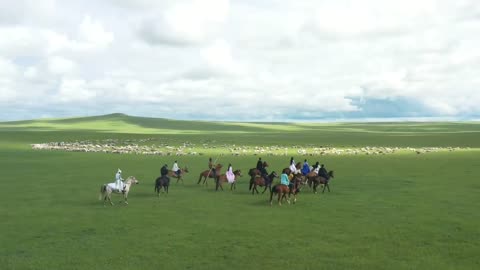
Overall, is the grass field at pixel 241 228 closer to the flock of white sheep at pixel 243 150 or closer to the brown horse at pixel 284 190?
the brown horse at pixel 284 190

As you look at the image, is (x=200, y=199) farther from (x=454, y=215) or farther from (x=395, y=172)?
(x=395, y=172)

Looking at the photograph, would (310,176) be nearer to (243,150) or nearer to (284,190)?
(284,190)

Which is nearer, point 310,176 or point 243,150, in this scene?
point 310,176

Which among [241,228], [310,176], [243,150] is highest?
[310,176]

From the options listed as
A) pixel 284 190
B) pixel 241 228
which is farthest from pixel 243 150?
pixel 241 228

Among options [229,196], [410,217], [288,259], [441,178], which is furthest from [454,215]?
[441,178]

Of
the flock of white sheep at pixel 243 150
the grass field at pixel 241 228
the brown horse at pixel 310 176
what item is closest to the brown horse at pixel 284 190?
the grass field at pixel 241 228

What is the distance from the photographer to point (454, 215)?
2005 centimetres

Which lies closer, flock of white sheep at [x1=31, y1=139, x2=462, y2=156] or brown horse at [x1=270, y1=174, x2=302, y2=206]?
brown horse at [x1=270, y1=174, x2=302, y2=206]

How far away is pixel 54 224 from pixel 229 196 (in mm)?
10452

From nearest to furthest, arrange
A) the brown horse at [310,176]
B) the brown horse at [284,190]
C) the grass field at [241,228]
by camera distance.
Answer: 1. the grass field at [241,228]
2. the brown horse at [284,190]
3. the brown horse at [310,176]

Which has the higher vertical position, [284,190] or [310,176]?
[310,176]

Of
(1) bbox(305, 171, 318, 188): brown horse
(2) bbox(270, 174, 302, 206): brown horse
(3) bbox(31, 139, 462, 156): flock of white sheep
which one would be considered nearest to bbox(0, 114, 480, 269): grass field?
(2) bbox(270, 174, 302, 206): brown horse

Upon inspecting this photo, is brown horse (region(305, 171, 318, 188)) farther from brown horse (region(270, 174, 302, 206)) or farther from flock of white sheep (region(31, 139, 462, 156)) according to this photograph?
flock of white sheep (region(31, 139, 462, 156))
